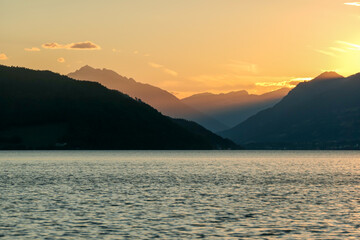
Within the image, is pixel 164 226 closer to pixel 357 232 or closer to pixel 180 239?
pixel 180 239

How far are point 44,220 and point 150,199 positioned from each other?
26388 mm

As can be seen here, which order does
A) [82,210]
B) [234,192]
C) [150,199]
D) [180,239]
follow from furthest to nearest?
1. [234,192]
2. [150,199]
3. [82,210]
4. [180,239]

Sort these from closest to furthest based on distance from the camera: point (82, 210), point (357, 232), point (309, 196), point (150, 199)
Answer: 1. point (357, 232)
2. point (82, 210)
3. point (150, 199)
4. point (309, 196)

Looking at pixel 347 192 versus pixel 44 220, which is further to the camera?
pixel 347 192

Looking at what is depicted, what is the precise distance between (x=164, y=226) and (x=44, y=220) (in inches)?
570

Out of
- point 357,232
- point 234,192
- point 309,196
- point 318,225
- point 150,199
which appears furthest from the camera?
point 234,192

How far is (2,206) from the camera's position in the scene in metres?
78.6

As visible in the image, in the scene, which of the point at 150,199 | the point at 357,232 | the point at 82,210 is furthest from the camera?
the point at 150,199

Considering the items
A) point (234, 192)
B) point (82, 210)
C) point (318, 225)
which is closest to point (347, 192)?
point (234, 192)

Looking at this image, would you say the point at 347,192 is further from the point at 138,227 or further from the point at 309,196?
the point at 138,227

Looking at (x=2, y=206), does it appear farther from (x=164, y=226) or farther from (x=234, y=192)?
(x=234, y=192)

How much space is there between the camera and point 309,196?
320 ft

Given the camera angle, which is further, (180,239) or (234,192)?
(234,192)

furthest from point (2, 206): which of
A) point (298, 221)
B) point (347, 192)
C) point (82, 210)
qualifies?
point (347, 192)
